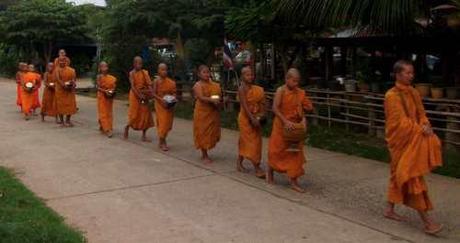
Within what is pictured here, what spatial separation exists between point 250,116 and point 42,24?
28.6 meters

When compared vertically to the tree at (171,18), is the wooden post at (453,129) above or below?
below

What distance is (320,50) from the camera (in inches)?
829

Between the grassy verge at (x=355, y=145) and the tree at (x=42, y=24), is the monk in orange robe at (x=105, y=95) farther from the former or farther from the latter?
the tree at (x=42, y=24)

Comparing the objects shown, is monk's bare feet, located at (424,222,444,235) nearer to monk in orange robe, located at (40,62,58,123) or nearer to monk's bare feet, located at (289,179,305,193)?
monk's bare feet, located at (289,179,305,193)

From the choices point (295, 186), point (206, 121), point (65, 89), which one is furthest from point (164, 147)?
point (65, 89)

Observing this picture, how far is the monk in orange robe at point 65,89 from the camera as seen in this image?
1434cm

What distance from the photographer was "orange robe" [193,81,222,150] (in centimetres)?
972

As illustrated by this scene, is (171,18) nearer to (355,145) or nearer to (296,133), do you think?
(355,145)

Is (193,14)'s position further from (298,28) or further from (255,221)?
(255,221)

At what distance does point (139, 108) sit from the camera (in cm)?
1217

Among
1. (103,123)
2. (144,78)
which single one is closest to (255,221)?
(144,78)

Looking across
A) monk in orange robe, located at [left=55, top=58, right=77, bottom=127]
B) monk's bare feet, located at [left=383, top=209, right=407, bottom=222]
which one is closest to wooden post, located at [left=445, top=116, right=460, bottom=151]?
monk's bare feet, located at [left=383, top=209, right=407, bottom=222]

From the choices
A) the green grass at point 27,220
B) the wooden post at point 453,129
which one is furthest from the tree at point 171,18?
the green grass at point 27,220

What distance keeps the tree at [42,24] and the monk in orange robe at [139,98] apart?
23.7 meters
